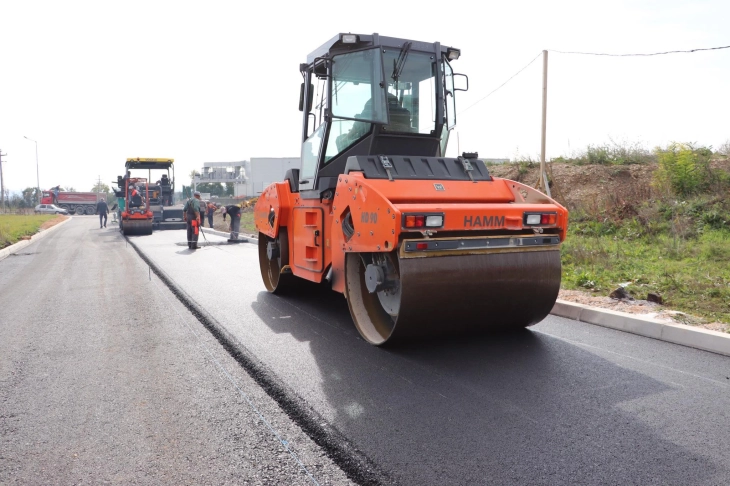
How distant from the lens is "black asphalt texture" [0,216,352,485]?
275 cm

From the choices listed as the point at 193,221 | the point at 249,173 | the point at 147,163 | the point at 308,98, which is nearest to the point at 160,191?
the point at 147,163

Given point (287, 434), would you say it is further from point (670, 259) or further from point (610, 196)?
point (610, 196)

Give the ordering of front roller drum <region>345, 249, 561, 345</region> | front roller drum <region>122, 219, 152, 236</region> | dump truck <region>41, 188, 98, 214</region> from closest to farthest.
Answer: front roller drum <region>345, 249, 561, 345</region>
front roller drum <region>122, 219, 152, 236</region>
dump truck <region>41, 188, 98, 214</region>

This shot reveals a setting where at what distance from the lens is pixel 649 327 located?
507 centimetres

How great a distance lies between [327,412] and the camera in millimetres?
3404

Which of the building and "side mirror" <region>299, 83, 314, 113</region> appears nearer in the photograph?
"side mirror" <region>299, 83, 314, 113</region>

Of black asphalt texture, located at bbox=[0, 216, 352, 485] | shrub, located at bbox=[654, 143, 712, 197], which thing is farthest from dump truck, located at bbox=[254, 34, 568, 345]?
shrub, located at bbox=[654, 143, 712, 197]

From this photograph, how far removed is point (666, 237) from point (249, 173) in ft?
190

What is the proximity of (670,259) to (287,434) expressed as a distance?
6.91 m

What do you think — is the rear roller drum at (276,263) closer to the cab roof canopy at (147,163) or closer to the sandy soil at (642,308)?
the sandy soil at (642,308)

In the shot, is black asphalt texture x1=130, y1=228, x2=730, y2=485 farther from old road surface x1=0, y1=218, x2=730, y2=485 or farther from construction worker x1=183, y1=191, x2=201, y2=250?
construction worker x1=183, y1=191, x2=201, y2=250

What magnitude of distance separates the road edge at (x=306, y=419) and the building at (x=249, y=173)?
4917 centimetres

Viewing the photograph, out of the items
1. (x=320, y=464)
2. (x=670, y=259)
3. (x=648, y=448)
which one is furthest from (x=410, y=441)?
(x=670, y=259)

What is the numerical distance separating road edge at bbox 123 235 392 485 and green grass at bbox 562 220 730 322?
392 centimetres
